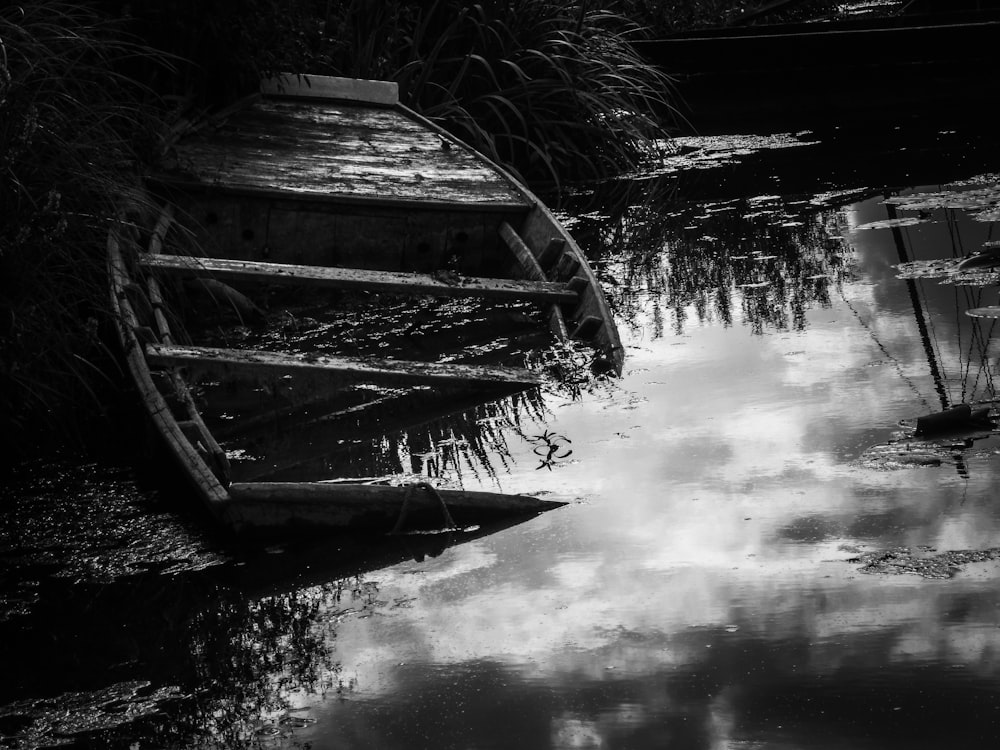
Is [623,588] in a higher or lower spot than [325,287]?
lower

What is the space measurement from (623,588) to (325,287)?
2.74 m

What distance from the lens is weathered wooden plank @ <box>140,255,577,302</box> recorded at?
16.8 ft

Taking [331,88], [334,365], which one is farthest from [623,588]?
[331,88]

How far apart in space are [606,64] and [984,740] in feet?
21.9

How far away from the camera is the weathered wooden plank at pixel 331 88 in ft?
23.7

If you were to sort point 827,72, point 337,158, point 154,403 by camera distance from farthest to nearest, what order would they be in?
point 827,72 → point 337,158 → point 154,403

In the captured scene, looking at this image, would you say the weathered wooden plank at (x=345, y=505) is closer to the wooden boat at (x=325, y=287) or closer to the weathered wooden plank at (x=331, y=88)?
the wooden boat at (x=325, y=287)

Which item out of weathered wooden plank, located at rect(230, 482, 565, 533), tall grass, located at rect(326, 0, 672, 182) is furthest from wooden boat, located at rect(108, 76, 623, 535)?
tall grass, located at rect(326, 0, 672, 182)

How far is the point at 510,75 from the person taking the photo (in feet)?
28.4

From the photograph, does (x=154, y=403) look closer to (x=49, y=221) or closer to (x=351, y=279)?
(x=49, y=221)

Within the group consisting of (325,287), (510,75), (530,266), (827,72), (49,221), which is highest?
(827,72)

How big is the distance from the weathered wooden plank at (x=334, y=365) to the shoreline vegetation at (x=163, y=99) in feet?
0.95

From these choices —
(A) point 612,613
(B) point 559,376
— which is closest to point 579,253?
(B) point 559,376

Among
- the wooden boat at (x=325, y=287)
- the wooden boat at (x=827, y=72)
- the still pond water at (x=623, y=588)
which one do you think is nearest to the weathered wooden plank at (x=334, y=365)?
the wooden boat at (x=325, y=287)
